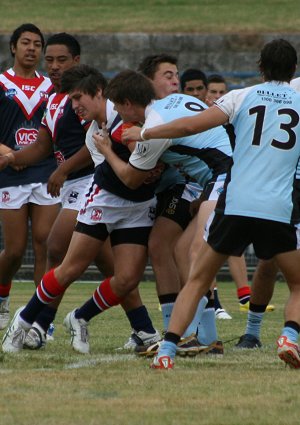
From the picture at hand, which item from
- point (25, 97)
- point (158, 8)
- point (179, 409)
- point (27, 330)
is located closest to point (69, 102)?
point (25, 97)

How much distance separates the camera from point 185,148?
7.51 metres

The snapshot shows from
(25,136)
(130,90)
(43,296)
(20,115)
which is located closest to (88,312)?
(43,296)

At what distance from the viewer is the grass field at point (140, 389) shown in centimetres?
530

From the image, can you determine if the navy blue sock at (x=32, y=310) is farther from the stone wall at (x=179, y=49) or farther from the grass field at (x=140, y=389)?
the stone wall at (x=179, y=49)

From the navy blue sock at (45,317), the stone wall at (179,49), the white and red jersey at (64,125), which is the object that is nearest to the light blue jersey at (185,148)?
the white and red jersey at (64,125)

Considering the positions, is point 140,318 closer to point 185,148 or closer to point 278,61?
point 185,148

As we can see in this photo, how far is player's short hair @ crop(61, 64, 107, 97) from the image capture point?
26.4ft

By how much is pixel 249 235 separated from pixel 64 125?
2.44 metres

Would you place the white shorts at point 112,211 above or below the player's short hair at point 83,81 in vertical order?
below

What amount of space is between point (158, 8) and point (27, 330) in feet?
76.1

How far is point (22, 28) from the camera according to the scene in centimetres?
1007

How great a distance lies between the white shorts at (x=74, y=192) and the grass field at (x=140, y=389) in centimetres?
105

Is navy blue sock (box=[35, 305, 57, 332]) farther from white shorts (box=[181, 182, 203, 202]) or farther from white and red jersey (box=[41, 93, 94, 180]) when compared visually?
white shorts (box=[181, 182, 203, 202])

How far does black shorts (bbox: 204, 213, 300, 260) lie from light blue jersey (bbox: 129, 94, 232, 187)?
59 cm
